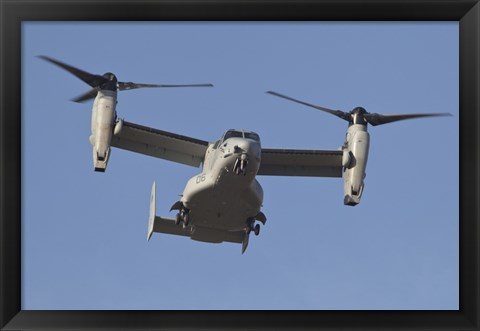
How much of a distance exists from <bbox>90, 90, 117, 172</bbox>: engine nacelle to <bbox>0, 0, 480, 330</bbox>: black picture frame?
30.2 feet

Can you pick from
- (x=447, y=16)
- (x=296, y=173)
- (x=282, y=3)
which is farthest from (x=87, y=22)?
(x=296, y=173)

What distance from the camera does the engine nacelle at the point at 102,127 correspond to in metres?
18.3

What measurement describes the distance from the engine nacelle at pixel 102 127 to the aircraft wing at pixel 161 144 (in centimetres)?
113

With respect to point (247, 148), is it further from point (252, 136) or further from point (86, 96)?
point (86, 96)

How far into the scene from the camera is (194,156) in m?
21.0

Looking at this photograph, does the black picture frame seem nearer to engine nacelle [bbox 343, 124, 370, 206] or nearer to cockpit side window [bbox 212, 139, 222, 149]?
cockpit side window [bbox 212, 139, 222, 149]

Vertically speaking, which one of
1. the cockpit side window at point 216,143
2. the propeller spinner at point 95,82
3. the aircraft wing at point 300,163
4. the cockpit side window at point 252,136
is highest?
the propeller spinner at point 95,82

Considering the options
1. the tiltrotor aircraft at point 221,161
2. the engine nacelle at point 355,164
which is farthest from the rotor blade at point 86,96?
the engine nacelle at point 355,164

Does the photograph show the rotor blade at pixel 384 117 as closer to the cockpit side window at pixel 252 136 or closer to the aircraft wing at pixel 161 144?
the cockpit side window at pixel 252 136

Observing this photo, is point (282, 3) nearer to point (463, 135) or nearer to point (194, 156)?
point (463, 135)

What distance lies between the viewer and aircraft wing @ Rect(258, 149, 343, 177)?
813 inches

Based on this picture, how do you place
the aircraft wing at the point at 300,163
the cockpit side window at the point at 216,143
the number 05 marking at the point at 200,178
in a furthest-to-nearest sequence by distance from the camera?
the aircraft wing at the point at 300,163, the cockpit side window at the point at 216,143, the number 05 marking at the point at 200,178

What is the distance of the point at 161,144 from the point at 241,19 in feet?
38.7

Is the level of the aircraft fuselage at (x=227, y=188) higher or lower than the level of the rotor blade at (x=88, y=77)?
lower
